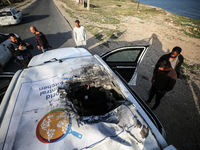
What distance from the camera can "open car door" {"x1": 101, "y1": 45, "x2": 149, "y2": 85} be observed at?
267 centimetres

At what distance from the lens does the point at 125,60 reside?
114 inches

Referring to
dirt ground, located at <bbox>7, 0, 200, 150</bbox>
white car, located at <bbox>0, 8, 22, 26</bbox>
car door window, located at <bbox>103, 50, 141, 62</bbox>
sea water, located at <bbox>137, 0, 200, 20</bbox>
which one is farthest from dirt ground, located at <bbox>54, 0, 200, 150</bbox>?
sea water, located at <bbox>137, 0, 200, 20</bbox>

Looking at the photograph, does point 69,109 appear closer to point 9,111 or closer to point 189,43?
point 9,111

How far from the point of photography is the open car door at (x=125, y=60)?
2666 mm

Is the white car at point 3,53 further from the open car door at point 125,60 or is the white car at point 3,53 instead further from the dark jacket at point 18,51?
the open car door at point 125,60

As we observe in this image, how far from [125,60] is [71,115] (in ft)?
7.41

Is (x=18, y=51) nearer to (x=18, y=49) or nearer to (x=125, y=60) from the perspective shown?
(x=18, y=49)

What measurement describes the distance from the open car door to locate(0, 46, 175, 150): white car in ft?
2.76

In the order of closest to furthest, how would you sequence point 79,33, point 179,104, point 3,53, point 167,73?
1. point 167,73
2. point 179,104
3. point 3,53
4. point 79,33

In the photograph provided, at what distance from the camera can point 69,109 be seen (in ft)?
4.16

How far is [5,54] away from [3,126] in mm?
4233

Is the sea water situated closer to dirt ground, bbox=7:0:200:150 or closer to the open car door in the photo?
dirt ground, bbox=7:0:200:150

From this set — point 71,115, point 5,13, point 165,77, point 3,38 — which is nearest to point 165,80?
point 165,77

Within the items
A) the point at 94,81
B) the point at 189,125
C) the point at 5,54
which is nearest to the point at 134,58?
the point at 94,81
